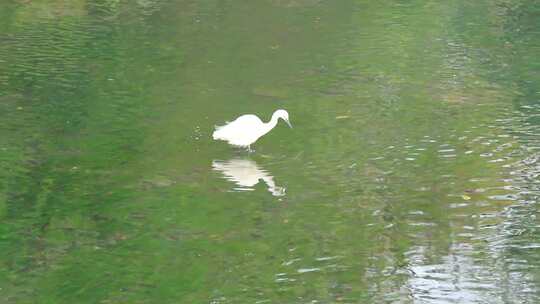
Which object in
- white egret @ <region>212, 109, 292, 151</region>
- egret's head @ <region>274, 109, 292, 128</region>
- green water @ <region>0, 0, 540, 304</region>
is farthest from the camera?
egret's head @ <region>274, 109, 292, 128</region>

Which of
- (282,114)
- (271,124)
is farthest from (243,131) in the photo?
(282,114)

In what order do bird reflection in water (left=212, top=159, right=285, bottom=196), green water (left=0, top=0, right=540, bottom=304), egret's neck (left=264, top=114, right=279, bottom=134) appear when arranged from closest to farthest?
green water (left=0, top=0, right=540, bottom=304), bird reflection in water (left=212, top=159, right=285, bottom=196), egret's neck (left=264, top=114, right=279, bottom=134)

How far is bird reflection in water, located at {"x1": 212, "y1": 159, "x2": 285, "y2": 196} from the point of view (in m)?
12.1

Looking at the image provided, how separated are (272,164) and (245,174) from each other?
0.49 meters

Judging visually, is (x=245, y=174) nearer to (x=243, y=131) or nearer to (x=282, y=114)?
(x=243, y=131)

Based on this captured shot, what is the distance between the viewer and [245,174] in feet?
41.4

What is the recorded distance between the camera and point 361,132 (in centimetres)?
1415

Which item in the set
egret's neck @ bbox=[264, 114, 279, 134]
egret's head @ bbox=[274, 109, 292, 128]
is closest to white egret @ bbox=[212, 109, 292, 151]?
egret's neck @ bbox=[264, 114, 279, 134]

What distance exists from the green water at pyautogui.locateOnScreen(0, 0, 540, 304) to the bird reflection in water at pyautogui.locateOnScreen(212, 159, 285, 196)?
1.4 inches

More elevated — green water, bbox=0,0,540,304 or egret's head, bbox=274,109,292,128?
egret's head, bbox=274,109,292,128

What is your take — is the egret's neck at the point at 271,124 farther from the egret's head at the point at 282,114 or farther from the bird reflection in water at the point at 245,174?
the bird reflection in water at the point at 245,174

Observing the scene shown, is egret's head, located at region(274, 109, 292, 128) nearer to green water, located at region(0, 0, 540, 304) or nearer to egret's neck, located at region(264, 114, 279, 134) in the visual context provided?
egret's neck, located at region(264, 114, 279, 134)


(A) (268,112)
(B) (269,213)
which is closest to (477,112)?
(A) (268,112)

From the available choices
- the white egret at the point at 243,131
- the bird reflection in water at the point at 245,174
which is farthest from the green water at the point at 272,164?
the white egret at the point at 243,131
